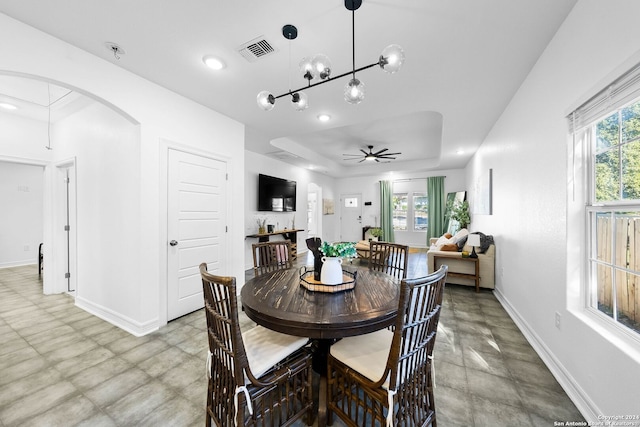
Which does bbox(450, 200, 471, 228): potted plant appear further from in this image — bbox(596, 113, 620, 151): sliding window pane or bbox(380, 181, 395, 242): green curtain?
bbox(596, 113, 620, 151): sliding window pane

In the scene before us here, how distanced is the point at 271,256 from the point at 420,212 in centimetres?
684

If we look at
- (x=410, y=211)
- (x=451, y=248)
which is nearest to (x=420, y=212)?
(x=410, y=211)

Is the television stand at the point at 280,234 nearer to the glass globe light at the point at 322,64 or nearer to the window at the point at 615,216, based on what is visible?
the glass globe light at the point at 322,64

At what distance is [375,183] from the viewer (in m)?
8.65

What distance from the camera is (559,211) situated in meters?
1.85

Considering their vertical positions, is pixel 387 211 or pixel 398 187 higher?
pixel 398 187

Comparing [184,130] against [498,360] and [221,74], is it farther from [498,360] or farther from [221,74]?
[498,360]

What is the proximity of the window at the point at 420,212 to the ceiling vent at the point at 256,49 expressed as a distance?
7210 millimetres

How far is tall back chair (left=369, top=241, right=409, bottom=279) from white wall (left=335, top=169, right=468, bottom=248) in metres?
6.06

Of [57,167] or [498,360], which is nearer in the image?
[498,360]

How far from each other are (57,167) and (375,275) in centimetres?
477

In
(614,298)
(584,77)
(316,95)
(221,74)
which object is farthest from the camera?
(316,95)

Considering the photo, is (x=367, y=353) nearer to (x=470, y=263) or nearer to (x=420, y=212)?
(x=470, y=263)

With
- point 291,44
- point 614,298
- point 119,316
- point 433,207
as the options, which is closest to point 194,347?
point 119,316
